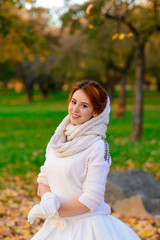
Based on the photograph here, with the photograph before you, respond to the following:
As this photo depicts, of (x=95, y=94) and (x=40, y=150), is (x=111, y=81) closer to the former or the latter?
(x=40, y=150)

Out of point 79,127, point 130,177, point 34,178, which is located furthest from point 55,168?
point 34,178

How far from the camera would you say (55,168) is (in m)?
2.55

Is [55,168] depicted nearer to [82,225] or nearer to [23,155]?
[82,225]

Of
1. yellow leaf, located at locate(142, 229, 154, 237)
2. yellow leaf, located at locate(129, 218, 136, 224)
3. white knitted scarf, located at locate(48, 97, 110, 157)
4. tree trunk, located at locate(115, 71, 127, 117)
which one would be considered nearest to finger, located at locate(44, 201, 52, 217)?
white knitted scarf, located at locate(48, 97, 110, 157)

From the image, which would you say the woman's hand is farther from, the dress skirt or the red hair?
the red hair

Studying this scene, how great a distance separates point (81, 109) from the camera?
2.57 meters

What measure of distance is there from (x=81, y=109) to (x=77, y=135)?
19 cm

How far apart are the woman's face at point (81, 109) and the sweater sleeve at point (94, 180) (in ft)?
0.85

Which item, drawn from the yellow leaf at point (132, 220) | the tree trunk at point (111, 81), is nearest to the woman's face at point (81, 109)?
the yellow leaf at point (132, 220)

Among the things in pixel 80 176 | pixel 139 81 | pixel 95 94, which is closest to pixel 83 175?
pixel 80 176

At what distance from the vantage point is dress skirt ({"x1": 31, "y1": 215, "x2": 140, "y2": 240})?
2492 millimetres

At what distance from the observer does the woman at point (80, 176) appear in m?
2.42

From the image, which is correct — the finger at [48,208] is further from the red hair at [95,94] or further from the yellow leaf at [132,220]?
the yellow leaf at [132,220]

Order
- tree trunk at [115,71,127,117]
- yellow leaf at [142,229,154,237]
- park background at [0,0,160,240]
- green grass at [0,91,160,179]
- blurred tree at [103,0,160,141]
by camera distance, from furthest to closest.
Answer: tree trunk at [115,71,127,117] → blurred tree at [103,0,160,141] → green grass at [0,91,160,179] → park background at [0,0,160,240] → yellow leaf at [142,229,154,237]
